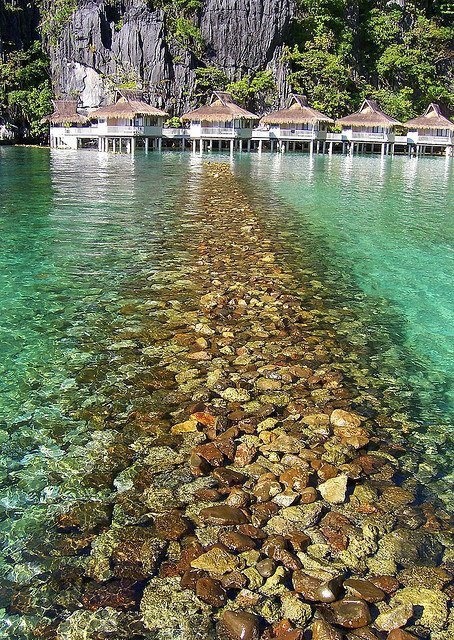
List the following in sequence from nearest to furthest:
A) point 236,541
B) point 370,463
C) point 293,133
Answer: point 236,541 < point 370,463 < point 293,133

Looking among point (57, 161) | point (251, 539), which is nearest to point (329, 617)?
point (251, 539)

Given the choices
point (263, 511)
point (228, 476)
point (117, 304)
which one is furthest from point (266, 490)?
point (117, 304)

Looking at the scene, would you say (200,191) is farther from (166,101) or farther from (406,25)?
(406,25)

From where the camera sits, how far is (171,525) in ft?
Answer: 13.0

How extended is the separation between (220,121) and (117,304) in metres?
42.1

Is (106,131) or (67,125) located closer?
(106,131)

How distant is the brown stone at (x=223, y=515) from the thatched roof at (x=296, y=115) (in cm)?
4662

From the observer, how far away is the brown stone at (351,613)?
3.23 m

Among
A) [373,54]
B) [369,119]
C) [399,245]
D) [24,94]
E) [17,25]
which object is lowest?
[399,245]

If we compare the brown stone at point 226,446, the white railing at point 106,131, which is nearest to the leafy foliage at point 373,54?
the white railing at point 106,131

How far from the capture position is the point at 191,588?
3.45 metres

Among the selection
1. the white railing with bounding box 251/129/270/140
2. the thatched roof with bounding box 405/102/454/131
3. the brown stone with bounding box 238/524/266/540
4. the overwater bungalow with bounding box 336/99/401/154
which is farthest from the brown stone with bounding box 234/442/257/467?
the thatched roof with bounding box 405/102/454/131

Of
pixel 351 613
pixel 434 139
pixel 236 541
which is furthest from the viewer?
pixel 434 139

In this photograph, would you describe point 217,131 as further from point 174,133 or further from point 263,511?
point 263,511
